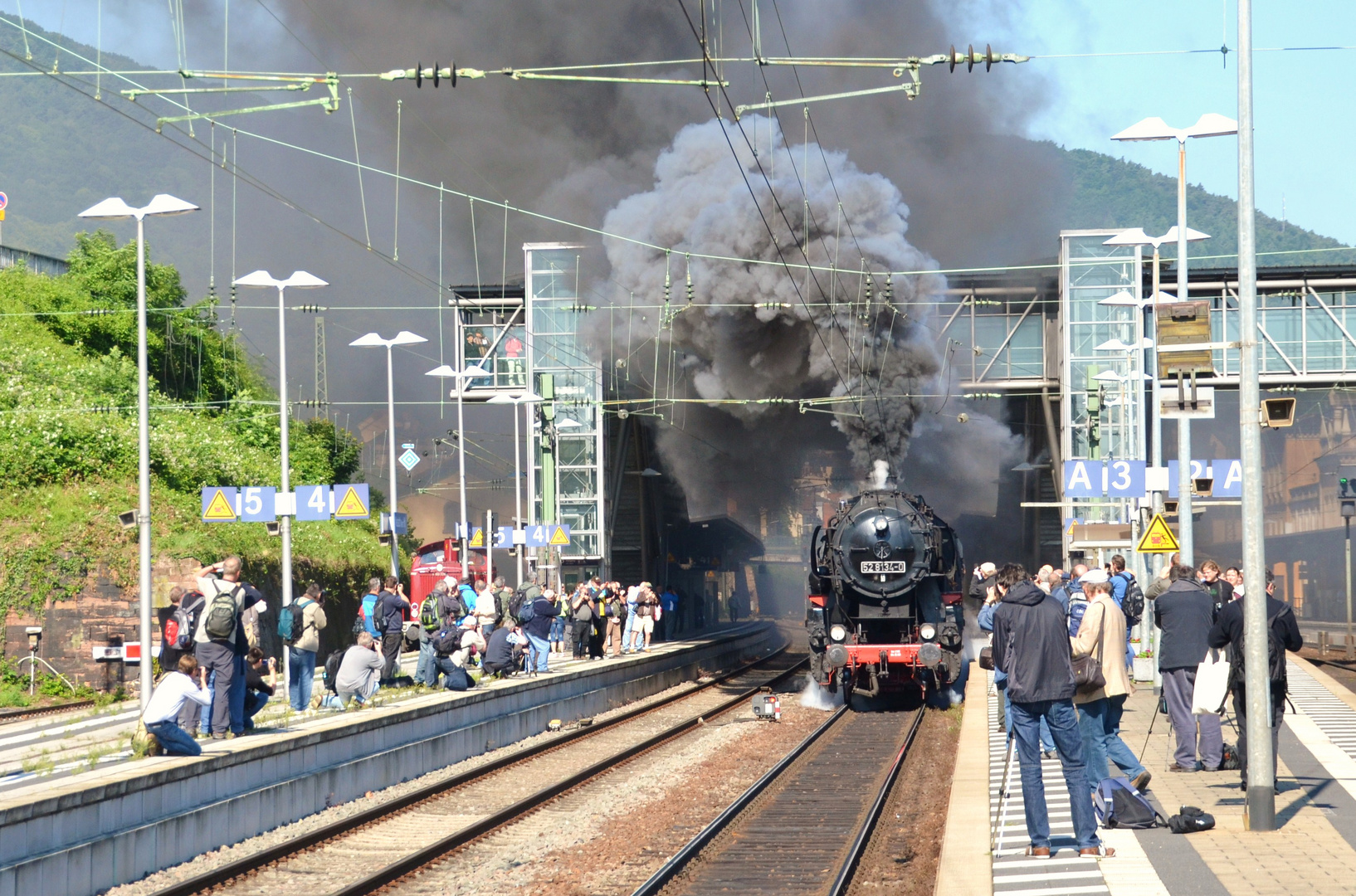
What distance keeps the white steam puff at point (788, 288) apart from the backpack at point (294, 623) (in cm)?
1734

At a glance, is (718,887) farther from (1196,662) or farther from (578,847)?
(1196,662)

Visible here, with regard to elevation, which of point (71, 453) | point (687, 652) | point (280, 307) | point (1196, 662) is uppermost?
point (280, 307)

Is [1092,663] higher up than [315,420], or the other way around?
[315,420]

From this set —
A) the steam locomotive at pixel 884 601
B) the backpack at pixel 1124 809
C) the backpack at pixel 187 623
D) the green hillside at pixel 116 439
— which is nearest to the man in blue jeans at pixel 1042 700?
the backpack at pixel 1124 809

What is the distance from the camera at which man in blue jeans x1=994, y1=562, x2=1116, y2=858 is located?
27.8ft

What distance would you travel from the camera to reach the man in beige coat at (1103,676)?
9.44 metres

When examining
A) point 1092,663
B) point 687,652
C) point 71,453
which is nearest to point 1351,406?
point 687,652

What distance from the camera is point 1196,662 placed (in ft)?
38.3

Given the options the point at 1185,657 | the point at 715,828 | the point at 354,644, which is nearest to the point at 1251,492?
the point at 1185,657

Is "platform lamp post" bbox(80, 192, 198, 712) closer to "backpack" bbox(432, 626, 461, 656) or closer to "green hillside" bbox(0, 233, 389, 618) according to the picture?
"backpack" bbox(432, 626, 461, 656)

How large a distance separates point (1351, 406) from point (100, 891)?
220 feet

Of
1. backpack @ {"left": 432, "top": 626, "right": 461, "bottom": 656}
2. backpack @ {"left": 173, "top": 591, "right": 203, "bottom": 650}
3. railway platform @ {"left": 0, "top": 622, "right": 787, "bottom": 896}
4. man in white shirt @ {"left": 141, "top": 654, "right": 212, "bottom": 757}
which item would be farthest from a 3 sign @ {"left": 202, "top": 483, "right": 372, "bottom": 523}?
man in white shirt @ {"left": 141, "top": 654, "right": 212, "bottom": 757}

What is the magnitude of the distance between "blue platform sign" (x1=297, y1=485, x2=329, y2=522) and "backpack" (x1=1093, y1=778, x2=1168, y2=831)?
14.9m

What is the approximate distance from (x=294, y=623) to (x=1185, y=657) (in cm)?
929
